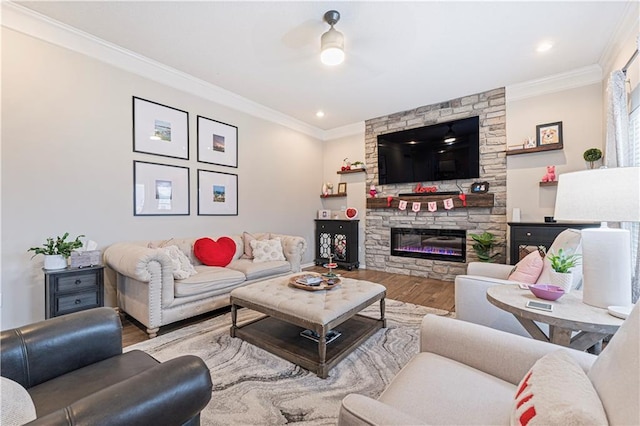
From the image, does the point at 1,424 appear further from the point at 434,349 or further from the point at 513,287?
the point at 513,287

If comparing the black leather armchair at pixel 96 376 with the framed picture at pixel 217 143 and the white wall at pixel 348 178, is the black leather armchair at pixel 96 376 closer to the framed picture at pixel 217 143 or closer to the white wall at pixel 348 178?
the framed picture at pixel 217 143

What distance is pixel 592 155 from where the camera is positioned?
10.6ft

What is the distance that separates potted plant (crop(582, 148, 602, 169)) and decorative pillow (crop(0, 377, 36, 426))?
486 cm

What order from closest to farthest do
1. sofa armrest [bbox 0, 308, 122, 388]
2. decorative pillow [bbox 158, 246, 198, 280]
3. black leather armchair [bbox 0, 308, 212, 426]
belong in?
black leather armchair [bbox 0, 308, 212, 426]
sofa armrest [bbox 0, 308, 122, 388]
decorative pillow [bbox 158, 246, 198, 280]

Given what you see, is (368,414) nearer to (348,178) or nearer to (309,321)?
(309,321)

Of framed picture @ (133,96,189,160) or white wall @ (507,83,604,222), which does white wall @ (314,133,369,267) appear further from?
framed picture @ (133,96,189,160)

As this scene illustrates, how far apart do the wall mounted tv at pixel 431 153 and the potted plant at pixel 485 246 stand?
0.94 m

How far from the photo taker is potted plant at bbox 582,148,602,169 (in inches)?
126

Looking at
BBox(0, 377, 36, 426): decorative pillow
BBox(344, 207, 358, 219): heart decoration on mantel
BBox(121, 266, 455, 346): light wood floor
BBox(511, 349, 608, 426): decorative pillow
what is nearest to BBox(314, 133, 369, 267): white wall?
BBox(344, 207, 358, 219): heart decoration on mantel

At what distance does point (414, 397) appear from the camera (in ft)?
3.20

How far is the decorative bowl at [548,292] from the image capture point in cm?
147

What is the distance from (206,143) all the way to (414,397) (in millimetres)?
3799

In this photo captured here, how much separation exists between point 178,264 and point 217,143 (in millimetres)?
1957

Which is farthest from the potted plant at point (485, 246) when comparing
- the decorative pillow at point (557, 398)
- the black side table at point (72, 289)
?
the black side table at point (72, 289)
